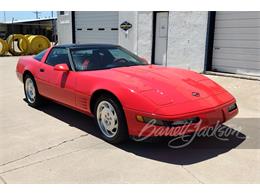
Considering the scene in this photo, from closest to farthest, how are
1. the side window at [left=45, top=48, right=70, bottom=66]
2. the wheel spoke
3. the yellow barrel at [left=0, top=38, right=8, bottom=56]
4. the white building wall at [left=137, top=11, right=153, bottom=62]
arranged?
1. the wheel spoke
2. the side window at [left=45, top=48, right=70, bottom=66]
3. the white building wall at [left=137, top=11, right=153, bottom=62]
4. the yellow barrel at [left=0, top=38, right=8, bottom=56]

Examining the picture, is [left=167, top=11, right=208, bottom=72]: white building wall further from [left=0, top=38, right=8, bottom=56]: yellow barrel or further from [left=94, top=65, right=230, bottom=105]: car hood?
[left=0, top=38, right=8, bottom=56]: yellow barrel

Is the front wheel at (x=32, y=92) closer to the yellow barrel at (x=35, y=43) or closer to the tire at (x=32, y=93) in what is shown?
the tire at (x=32, y=93)

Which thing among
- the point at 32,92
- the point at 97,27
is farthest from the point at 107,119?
the point at 97,27

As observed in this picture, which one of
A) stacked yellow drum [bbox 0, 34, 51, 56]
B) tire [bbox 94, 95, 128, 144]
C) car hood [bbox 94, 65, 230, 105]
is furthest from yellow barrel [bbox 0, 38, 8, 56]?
tire [bbox 94, 95, 128, 144]

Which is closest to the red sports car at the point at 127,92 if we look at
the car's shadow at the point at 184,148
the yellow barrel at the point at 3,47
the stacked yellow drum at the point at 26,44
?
the car's shadow at the point at 184,148

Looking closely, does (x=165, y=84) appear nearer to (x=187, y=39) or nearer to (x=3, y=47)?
(x=187, y=39)

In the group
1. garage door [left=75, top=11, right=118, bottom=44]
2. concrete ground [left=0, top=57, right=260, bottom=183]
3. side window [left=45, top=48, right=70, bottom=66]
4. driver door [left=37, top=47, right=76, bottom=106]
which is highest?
garage door [left=75, top=11, right=118, bottom=44]

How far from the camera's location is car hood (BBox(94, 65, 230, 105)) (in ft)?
12.4

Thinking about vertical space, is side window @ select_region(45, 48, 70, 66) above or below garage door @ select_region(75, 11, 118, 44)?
below

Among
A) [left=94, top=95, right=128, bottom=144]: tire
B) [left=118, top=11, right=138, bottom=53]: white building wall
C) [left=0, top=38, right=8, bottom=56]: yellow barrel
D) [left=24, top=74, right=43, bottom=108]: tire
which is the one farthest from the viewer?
[left=0, top=38, right=8, bottom=56]: yellow barrel

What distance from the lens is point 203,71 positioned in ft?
30.3

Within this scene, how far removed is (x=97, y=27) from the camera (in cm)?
1427

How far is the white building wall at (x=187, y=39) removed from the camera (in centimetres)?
925

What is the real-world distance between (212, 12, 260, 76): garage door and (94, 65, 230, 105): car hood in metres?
4.24
